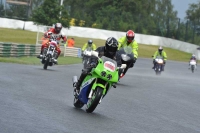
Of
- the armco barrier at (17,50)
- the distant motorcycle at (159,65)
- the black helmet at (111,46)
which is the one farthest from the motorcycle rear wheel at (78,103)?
the distant motorcycle at (159,65)

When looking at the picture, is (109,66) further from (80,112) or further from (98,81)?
(80,112)

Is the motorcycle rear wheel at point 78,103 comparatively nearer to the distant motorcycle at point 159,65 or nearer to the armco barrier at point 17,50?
the armco barrier at point 17,50

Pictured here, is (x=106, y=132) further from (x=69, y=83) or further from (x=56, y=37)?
(x=56, y=37)

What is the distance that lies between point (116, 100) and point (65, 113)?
4.27m

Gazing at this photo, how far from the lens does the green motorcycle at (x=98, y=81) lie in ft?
36.6

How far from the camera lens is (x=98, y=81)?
1131 cm

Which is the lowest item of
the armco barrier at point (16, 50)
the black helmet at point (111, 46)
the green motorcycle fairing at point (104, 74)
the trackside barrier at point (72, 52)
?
the trackside barrier at point (72, 52)

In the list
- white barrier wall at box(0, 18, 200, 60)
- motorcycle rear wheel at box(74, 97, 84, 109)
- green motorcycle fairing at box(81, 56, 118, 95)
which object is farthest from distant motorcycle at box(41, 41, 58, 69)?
white barrier wall at box(0, 18, 200, 60)

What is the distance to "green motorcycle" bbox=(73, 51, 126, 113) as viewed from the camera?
11156 mm

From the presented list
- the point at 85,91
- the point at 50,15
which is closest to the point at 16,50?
the point at 85,91

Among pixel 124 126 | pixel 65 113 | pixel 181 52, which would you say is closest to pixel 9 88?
pixel 65 113

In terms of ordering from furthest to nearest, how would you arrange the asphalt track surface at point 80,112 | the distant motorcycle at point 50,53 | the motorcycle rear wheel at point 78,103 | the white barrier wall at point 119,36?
the white barrier wall at point 119,36
the distant motorcycle at point 50,53
the motorcycle rear wheel at point 78,103
the asphalt track surface at point 80,112

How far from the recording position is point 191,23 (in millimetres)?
72562

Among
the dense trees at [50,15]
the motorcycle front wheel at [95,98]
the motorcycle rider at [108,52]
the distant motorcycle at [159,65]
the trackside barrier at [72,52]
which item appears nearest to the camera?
the motorcycle front wheel at [95,98]
